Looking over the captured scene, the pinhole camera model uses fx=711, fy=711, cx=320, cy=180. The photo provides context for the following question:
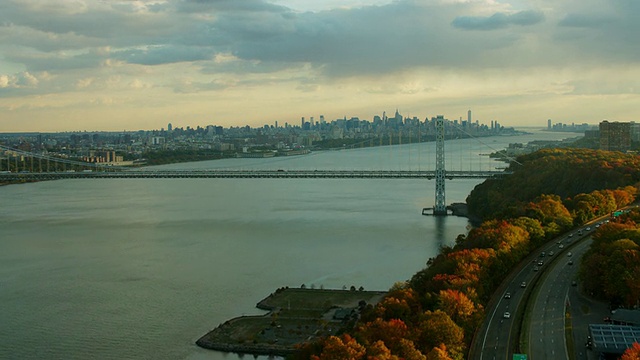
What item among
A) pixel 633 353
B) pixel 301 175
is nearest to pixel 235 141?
pixel 301 175

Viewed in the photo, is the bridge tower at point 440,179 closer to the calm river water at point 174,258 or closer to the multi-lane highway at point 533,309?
the calm river water at point 174,258

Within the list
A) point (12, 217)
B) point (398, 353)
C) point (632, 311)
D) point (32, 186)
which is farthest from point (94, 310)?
point (32, 186)

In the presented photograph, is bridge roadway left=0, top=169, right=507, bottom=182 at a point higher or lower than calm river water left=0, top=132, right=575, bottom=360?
higher

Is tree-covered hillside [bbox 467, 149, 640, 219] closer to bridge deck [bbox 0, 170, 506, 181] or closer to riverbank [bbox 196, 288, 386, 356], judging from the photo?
bridge deck [bbox 0, 170, 506, 181]

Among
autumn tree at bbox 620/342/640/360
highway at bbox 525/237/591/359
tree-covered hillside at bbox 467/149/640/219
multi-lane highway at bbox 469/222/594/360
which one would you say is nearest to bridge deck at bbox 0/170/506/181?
tree-covered hillside at bbox 467/149/640/219

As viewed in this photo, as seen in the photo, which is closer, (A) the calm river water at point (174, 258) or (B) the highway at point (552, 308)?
(B) the highway at point (552, 308)

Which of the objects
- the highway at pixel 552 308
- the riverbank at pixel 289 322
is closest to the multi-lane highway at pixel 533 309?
the highway at pixel 552 308
